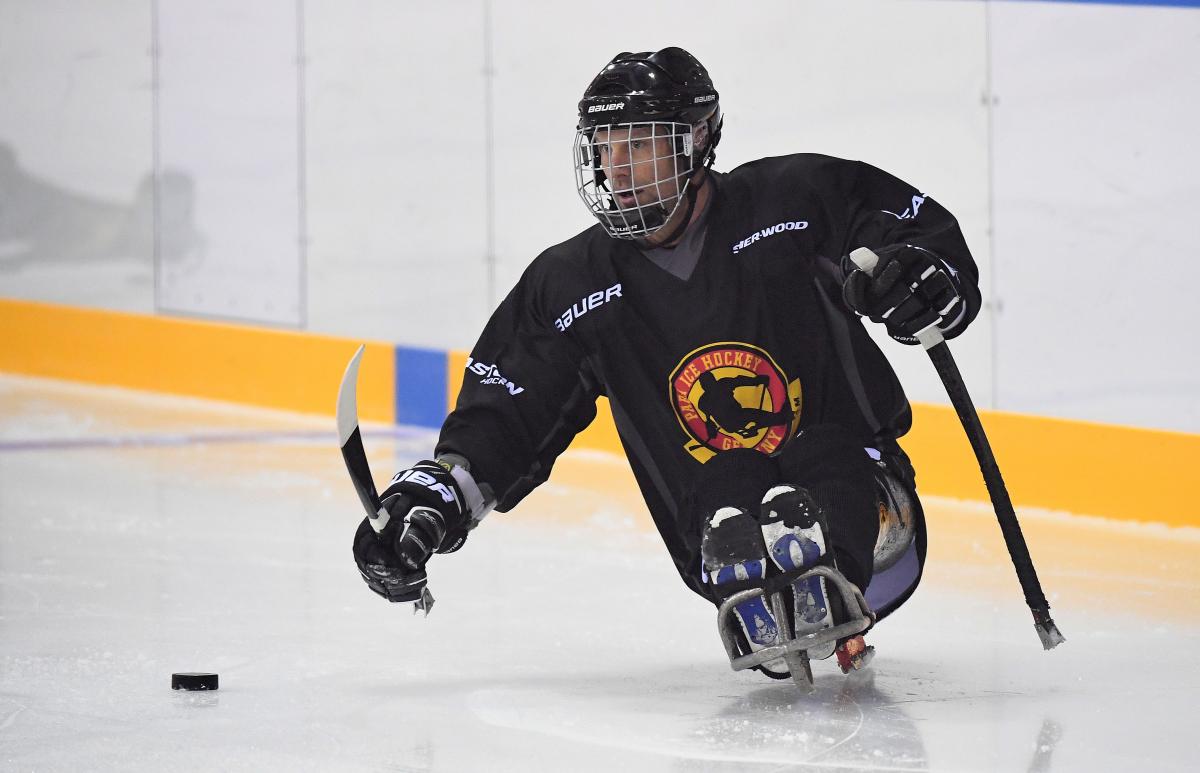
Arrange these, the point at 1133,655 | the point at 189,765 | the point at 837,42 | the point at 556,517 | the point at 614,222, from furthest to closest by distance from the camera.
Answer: the point at 837,42
the point at 556,517
the point at 1133,655
the point at 614,222
the point at 189,765

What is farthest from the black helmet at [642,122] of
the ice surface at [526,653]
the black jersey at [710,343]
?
the ice surface at [526,653]

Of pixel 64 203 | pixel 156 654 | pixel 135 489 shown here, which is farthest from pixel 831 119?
pixel 64 203

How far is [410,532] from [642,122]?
65 centimetres

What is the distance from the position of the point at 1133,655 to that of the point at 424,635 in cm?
114

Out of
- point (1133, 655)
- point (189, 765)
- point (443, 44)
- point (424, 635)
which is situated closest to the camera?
point (189, 765)

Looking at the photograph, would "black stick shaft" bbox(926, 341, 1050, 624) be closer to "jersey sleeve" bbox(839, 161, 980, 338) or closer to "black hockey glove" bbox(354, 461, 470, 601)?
"jersey sleeve" bbox(839, 161, 980, 338)

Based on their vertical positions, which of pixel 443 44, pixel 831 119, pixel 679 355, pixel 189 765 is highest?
pixel 443 44

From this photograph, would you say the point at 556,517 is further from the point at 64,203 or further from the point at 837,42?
the point at 64,203

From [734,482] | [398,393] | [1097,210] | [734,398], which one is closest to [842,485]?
[734,482]

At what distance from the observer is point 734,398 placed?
254 cm

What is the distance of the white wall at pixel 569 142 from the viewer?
4234 millimetres

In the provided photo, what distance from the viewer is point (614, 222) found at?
2.52 meters

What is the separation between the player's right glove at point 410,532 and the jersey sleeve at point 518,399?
90 millimetres

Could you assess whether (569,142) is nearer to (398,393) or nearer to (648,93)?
(398,393)
